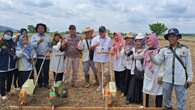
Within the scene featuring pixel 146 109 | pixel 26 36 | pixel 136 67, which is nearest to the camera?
pixel 146 109

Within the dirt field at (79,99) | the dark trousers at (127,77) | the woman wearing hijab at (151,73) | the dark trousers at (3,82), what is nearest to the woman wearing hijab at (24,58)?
the dark trousers at (3,82)

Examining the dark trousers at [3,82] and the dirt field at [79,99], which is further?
the dark trousers at [3,82]

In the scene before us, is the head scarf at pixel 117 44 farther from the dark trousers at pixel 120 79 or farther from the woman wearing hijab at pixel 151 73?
the woman wearing hijab at pixel 151 73

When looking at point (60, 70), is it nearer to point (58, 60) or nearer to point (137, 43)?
point (58, 60)

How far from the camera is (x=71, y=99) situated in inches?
354

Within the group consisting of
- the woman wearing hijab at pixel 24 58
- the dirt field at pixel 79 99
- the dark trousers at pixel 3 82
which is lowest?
the dirt field at pixel 79 99

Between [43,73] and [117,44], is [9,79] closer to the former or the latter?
[43,73]

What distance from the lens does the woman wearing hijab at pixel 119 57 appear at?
9.14m

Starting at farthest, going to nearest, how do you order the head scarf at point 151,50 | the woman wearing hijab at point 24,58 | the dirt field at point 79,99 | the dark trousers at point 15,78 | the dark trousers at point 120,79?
the dark trousers at point 120,79 → the dark trousers at point 15,78 → the woman wearing hijab at point 24,58 → the dirt field at point 79,99 → the head scarf at point 151,50

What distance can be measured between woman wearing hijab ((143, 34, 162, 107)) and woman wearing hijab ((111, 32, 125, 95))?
1.50 meters

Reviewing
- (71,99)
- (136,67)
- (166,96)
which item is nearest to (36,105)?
(71,99)

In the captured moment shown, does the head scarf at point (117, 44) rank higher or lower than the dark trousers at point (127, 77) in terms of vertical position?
higher

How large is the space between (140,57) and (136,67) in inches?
11.8

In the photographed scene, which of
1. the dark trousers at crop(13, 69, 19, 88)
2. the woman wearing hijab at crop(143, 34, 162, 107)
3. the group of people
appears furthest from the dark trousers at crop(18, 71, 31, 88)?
the woman wearing hijab at crop(143, 34, 162, 107)
